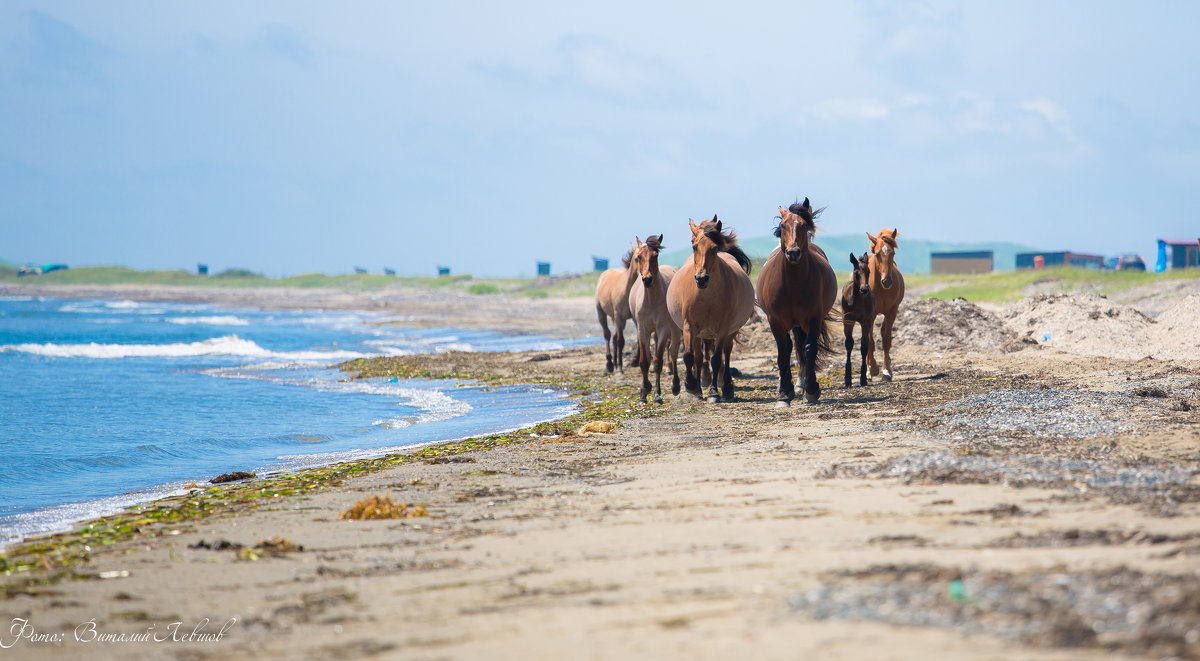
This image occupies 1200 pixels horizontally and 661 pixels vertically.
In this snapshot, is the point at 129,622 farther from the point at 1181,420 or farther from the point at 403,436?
the point at 1181,420

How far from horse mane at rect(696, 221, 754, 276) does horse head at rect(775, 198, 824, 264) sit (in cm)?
79

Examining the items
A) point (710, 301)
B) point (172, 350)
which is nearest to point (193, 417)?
point (710, 301)

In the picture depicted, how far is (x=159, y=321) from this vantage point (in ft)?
174

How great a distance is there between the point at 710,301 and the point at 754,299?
2.00 meters

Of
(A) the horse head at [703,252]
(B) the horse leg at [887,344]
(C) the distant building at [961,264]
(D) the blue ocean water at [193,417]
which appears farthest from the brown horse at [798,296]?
(C) the distant building at [961,264]

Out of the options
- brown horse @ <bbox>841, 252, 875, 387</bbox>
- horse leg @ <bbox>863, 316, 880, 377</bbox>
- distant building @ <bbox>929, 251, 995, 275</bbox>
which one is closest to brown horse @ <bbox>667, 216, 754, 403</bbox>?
brown horse @ <bbox>841, 252, 875, 387</bbox>

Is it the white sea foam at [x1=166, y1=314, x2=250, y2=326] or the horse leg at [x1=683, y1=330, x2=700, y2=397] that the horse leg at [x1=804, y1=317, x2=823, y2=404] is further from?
the white sea foam at [x1=166, y1=314, x2=250, y2=326]

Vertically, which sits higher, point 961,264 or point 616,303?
point 961,264

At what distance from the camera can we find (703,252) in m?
12.2

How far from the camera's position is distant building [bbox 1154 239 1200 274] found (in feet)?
139

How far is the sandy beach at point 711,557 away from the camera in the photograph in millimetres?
3500

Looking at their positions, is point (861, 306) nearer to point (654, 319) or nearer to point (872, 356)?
point (872, 356)

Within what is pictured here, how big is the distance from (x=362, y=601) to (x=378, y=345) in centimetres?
2875

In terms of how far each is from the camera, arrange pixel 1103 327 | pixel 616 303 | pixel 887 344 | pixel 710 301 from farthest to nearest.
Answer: pixel 1103 327
pixel 616 303
pixel 887 344
pixel 710 301
